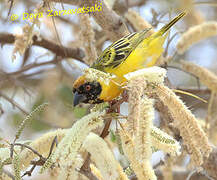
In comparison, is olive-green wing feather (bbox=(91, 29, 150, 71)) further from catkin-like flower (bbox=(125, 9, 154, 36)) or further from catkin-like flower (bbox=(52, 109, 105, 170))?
catkin-like flower (bbox=(52, 109, 105, 170))

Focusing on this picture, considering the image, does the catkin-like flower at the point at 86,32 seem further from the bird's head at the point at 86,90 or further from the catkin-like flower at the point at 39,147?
the catkin-like flower at the point at 39,147

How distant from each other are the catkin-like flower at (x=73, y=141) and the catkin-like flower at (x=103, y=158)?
0.26 ft

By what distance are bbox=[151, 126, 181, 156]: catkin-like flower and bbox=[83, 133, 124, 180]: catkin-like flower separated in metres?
0.20

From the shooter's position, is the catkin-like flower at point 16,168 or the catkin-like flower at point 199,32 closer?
the catkin-like flower at point 16,168

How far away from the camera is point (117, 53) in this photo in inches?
107

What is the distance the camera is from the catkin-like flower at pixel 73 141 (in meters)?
1.33

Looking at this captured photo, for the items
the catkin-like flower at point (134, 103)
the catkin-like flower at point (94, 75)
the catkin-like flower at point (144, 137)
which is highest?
the catkin-like flower at point (94, 75)

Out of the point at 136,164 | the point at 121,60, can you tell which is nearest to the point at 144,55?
the point at 121,60

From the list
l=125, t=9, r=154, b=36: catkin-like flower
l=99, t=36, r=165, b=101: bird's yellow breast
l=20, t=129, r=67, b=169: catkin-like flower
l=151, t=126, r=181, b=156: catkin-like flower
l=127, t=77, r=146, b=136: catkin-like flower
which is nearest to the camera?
l=127, t=77, r=146, b=136: catkin-like flower

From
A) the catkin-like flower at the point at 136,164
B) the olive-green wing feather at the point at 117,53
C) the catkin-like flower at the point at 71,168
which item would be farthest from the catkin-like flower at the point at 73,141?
the olive-green wing feather at the point at 117,53

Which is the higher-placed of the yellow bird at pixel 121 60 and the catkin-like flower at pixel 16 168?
the yellow bird at pixel 121 60

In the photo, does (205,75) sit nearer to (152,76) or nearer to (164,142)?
(164,142)

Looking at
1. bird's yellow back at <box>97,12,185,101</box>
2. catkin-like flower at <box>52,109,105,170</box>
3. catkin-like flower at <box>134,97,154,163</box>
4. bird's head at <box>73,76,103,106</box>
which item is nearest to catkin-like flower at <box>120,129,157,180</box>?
catkin-like flower at <box>134,97,154,163</box>

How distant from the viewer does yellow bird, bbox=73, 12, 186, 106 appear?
245cm
